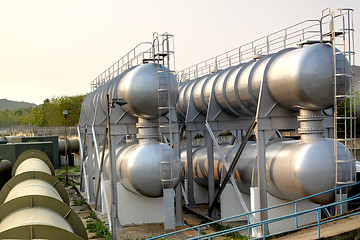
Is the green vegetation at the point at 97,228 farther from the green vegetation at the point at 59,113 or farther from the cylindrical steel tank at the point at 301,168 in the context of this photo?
the green vegetation at the point at 59,113

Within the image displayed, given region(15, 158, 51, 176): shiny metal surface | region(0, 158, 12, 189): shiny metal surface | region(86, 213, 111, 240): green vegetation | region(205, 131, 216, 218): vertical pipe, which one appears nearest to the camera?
region(15, 158, 51, 176): shiny metal surface

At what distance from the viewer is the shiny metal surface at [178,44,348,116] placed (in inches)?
546

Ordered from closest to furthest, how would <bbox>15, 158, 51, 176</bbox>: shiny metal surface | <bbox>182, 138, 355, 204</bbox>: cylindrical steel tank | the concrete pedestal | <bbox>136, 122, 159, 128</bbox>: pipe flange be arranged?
<bbox>15, 158, 51, 176</bbox>: shiny metal surface → <bbox>182, 138, 355, 204</bbox>: cylindrical steel tank → <bbox>136, 122, 159, 128</bbox>: pipe flange → the concrete pedestal

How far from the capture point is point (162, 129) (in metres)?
18.7

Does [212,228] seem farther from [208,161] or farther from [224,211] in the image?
[208,161]

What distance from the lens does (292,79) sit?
1414 centimetres

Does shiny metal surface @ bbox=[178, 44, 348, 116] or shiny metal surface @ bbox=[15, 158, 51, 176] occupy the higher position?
shiny metal surface @ bbox=[178, 44, 348, 116]

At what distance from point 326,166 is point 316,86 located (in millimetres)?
2544

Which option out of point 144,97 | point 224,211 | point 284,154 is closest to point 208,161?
point 224,211

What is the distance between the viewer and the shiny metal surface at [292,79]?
13.9 metres

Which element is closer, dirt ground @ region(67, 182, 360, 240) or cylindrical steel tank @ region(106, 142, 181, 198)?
dirt ground @ region(67, 182, 360, 240)

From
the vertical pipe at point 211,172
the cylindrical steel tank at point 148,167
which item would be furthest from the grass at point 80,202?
the cylindrical steel tank at point 148,167

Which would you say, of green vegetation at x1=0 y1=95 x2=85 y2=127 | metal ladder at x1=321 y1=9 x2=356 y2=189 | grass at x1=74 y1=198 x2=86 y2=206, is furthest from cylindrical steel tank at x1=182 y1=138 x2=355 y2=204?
green vegetation at x1=0 y1=95 x2=85 y2=127

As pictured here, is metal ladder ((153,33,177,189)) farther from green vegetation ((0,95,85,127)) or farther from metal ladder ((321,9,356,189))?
green vegetation ((0,95,85,127))
